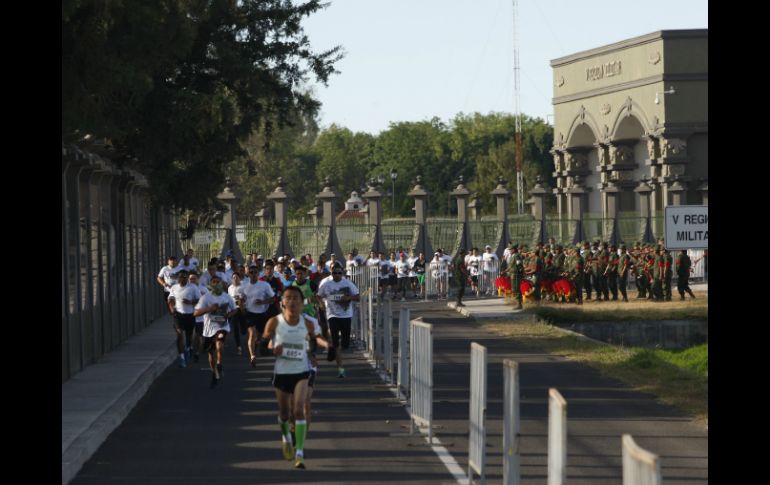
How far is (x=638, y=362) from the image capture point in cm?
2758

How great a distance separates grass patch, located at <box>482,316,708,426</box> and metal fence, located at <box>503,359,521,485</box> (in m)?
7.91

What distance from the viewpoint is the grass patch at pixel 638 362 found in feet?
72.8

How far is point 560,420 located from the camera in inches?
348

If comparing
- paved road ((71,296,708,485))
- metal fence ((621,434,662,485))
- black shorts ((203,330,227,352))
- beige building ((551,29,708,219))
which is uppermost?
beige building ((551,29,708,219))

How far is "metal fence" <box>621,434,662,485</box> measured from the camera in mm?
6383

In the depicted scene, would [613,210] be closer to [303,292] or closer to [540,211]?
[540,211]

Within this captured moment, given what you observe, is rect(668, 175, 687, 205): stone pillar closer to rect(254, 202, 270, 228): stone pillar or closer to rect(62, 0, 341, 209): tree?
rect(254, 202, 270, 228): stone pillar

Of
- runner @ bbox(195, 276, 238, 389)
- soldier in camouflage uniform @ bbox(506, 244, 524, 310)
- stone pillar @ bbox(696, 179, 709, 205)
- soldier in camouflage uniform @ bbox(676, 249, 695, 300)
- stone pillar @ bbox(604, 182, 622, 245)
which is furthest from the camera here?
stone pillar @ bbox(604, 182, 622, 245)

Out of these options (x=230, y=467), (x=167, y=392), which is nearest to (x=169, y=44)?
(x=167, y=392)

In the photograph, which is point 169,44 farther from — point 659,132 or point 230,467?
point 659,132

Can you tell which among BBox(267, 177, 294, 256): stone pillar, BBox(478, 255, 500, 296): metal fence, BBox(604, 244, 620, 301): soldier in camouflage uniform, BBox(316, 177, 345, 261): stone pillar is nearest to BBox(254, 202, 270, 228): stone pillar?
BBox(267, 177, 294, 256): stone pillar

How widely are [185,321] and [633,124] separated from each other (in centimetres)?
5336

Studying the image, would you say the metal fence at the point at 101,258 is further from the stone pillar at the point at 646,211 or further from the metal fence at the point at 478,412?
the stone pillar at the point at 646,211

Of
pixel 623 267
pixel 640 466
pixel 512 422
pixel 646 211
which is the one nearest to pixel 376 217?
pixel 646 211
